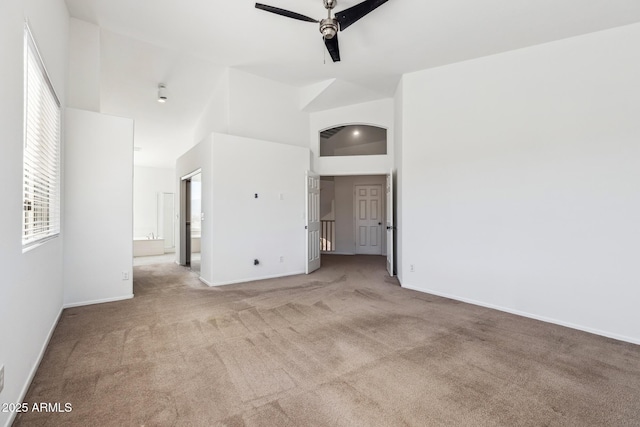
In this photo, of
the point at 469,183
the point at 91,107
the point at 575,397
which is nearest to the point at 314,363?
the point at 575,397

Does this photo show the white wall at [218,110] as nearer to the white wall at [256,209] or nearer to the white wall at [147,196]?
the white wall at [256,209]

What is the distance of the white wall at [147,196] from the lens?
10.0 metres

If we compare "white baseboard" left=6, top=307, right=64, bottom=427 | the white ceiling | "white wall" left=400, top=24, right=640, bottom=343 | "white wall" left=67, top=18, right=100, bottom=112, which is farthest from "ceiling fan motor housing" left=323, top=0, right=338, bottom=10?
"white baseboard" left=6, top=307, right=64, bottom=427

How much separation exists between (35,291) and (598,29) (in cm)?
583

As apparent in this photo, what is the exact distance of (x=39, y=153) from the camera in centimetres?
245

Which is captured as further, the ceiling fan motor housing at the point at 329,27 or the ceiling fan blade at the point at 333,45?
the ceiling fan blade at the point at 333,45

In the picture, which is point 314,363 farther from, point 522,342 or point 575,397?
point 522,342

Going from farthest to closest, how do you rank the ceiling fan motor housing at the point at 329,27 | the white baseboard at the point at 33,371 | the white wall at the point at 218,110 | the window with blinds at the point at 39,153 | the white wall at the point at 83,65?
the white wall at the point at 218,110
the white wall at the point at 83,65
the ceiling fan motor housing at the point at 329,27
the window with blinds at the point at 39,153
the white baseboard at the point at 33,371

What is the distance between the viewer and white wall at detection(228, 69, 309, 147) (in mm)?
5145

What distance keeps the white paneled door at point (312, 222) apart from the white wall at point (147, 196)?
6548mm

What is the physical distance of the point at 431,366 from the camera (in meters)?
2.29

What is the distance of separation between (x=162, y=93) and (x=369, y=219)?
234 inches

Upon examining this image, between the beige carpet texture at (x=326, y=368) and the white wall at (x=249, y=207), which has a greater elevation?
the white wall at (x=249, y=207)

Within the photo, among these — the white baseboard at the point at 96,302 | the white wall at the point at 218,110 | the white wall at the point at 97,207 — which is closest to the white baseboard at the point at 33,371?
the white baseboard at the point at 96,302
